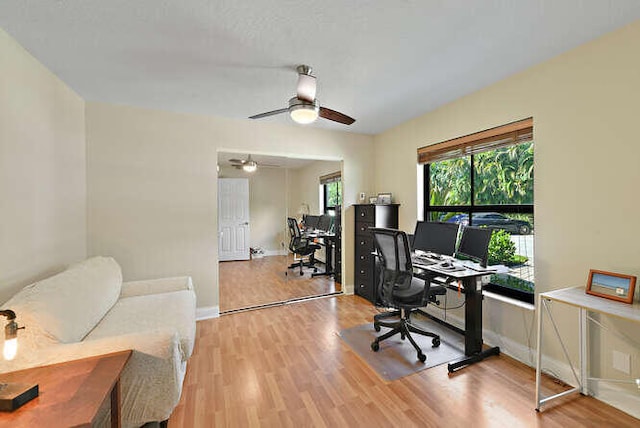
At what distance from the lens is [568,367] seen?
1.97 m

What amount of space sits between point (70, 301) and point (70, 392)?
0.89 m

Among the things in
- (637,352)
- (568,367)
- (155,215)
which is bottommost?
(568,367)

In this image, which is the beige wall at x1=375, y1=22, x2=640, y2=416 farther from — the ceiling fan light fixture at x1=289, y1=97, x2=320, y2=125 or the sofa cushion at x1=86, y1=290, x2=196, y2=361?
the sofa cushion at x1=86, y1=290, x2=196, y2=361

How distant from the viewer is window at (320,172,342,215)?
16.7ft

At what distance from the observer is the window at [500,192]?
2.38 meters

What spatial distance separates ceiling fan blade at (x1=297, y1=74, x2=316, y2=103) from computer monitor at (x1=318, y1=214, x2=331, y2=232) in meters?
3.02

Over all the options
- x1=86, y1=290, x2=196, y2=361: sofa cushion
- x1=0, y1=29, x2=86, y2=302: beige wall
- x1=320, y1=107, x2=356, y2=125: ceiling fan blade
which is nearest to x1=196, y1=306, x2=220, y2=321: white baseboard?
x1=86, y1=290, x2=196, y2=361: sofa cushion

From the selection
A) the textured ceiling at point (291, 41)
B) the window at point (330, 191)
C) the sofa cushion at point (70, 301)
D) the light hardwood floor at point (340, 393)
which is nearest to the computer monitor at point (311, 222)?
the window at point (330, 191)

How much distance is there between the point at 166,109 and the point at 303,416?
327cm

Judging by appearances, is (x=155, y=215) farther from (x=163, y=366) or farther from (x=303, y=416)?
(x=303, y=416)

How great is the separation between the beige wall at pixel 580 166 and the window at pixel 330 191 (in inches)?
113

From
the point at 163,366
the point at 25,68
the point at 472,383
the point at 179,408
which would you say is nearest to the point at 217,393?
the point at 179,408

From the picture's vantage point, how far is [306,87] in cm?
196

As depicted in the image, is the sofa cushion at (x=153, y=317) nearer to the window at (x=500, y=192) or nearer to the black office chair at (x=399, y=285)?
the black office chair at (x=399, y=285)
